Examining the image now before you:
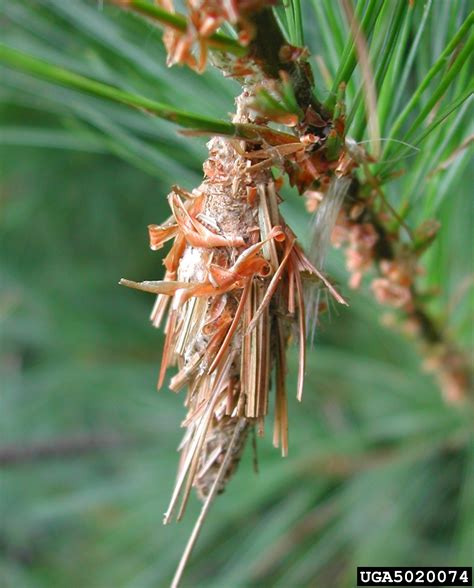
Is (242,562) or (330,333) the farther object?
(330,333)

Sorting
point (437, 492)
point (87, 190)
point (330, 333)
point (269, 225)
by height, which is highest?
point (87, 190)

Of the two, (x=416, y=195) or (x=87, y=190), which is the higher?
(x=87, y=190)

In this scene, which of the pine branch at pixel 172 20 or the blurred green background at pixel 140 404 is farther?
the blurred green background at pixel 140 404

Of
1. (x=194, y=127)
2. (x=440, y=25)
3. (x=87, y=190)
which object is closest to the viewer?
(x=194, y=127)

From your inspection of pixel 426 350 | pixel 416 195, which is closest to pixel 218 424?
pixel 416 195

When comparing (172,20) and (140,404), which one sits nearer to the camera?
(172,20)

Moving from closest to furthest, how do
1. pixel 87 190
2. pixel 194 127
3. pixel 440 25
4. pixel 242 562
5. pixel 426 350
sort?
pixel 194 127 → pixel 440 25 → pixel 426 350 → pixel 242 562 → pixel 87 190

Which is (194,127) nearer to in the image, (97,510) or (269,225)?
(269,225)

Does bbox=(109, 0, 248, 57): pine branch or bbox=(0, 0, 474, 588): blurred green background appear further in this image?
bbox=(0, 0, 474, 588): blurred green background
